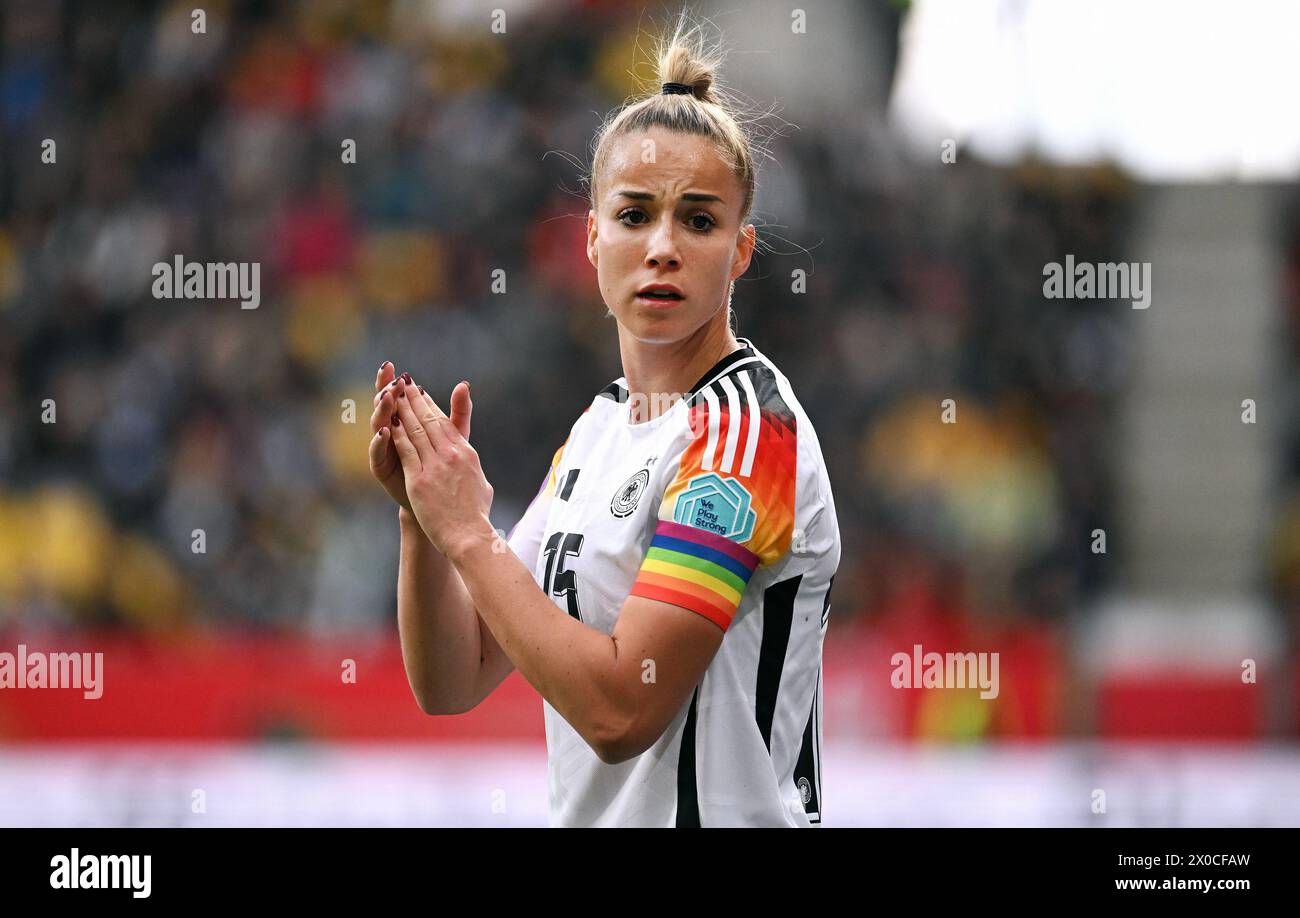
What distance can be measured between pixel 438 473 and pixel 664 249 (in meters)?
0.47

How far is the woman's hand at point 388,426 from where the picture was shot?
6.59 ft

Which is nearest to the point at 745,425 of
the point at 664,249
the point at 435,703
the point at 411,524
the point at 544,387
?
the point at 664,249

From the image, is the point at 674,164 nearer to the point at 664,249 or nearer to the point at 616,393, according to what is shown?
the point at 664,249

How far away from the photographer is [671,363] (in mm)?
2115

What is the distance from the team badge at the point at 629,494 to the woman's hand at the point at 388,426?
24 cm

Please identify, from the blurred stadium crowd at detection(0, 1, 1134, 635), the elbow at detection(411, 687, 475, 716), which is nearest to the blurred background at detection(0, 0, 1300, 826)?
the blurred stadium crowd at detection(0, 1, 1134, 635)

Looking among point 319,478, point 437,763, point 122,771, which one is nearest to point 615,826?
point 437,763

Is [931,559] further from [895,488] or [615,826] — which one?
[615,826]

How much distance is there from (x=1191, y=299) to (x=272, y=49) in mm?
4948

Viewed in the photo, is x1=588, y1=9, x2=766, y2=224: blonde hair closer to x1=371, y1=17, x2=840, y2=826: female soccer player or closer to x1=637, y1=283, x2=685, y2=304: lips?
x1=371, y1=17, x2=840, y2=826: female soccer player

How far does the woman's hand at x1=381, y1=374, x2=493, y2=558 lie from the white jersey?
0.58 ft

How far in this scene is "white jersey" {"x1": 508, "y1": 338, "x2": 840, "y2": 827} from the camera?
1882 mm

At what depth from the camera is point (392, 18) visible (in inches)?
299

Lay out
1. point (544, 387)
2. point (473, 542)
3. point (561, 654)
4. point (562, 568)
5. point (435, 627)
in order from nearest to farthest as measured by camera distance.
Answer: point (561, 654)
point (473, 542)
point (562, 568)
point (435, 627)
point (544, 387)
